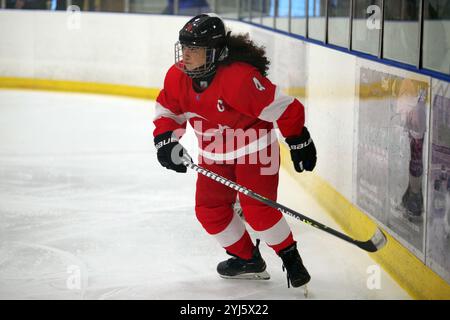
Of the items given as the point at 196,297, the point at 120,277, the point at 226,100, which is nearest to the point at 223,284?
the point at 196,297

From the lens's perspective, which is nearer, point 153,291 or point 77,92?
point 153,291

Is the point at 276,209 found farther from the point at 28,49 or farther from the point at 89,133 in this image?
A: the point at 28,49

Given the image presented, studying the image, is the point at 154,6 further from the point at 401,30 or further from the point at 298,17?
the point at 401,30

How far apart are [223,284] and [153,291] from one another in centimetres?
27

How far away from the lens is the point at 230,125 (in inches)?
120

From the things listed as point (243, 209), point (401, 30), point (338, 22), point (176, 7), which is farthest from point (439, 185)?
point (176, 7)

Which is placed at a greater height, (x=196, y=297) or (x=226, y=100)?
(x=226, y=100)

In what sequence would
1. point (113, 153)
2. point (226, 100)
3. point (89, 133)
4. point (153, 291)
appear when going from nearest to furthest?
point (226, 100)
point (153, 291)
point (113, 153)
point (89, 133)

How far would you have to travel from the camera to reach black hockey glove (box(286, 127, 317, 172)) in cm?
298

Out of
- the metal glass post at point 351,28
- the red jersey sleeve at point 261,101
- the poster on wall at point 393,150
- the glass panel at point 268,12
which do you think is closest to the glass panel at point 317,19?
the metal glass post at point 351,28

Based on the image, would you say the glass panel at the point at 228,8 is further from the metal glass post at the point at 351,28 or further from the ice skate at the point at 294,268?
the ice skate at the point at 294,268

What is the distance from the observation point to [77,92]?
9.57m

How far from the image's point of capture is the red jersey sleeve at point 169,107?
3.07m

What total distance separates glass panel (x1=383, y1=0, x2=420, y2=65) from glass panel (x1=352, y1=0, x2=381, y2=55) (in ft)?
0.28
